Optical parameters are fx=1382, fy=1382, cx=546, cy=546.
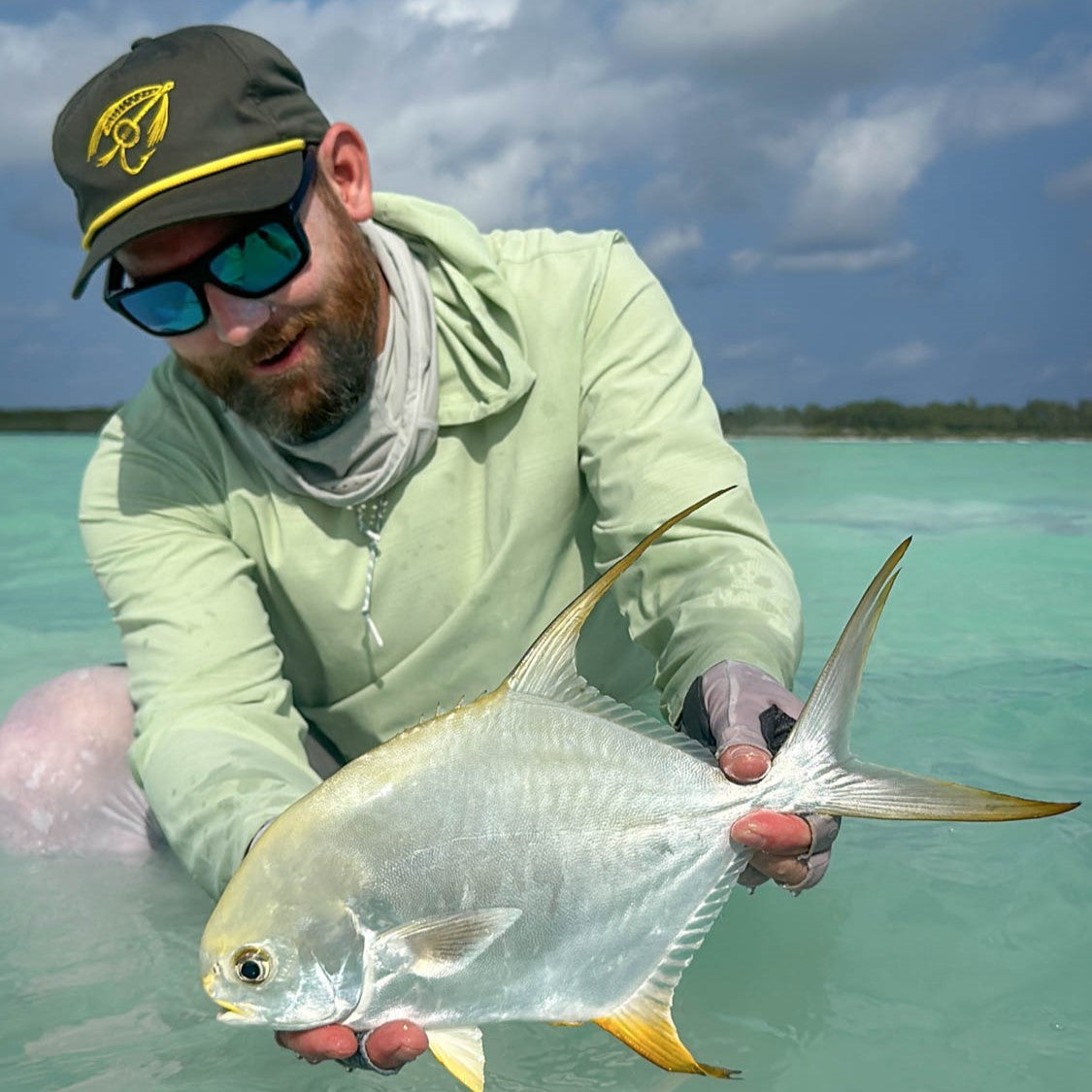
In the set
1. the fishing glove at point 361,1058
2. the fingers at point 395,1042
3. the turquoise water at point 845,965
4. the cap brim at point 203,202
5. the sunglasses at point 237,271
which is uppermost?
the cap brim at point 203,202

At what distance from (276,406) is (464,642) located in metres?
0.56

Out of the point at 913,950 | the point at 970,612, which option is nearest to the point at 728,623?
the point at 913,950

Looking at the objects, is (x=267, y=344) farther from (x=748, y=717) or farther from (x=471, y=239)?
(x=748, y=717)

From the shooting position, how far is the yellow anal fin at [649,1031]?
1.42 metres

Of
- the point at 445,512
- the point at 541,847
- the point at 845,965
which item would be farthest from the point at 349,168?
the point at 845,965

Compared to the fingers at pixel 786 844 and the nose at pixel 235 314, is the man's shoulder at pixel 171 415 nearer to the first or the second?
the nose at pixel 235 314

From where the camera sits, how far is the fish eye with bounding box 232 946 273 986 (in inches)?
52.5

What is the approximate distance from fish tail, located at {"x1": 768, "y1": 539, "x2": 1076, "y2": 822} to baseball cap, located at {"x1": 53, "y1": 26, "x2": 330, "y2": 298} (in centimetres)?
115

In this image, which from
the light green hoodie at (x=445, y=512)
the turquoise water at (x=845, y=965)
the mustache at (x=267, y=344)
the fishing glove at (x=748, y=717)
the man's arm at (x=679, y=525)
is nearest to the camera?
the fishing glove at (x=748, y=717)

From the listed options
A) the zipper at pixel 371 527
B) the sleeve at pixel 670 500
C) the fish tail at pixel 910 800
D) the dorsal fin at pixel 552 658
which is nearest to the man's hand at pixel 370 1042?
the dorsal fin at pixel 552 658

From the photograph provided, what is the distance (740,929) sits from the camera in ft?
7.72

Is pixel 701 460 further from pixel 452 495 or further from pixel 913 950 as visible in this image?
pixel 913 950

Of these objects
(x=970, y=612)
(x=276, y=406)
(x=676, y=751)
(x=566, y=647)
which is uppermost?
(x=276, y=406)

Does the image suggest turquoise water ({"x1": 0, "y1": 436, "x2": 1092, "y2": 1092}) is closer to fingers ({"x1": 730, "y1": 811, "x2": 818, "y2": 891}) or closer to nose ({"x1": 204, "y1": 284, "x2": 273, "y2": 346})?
fingers ({"x1": 730, "y1": 811, "x2": 818, "y2": 891})
